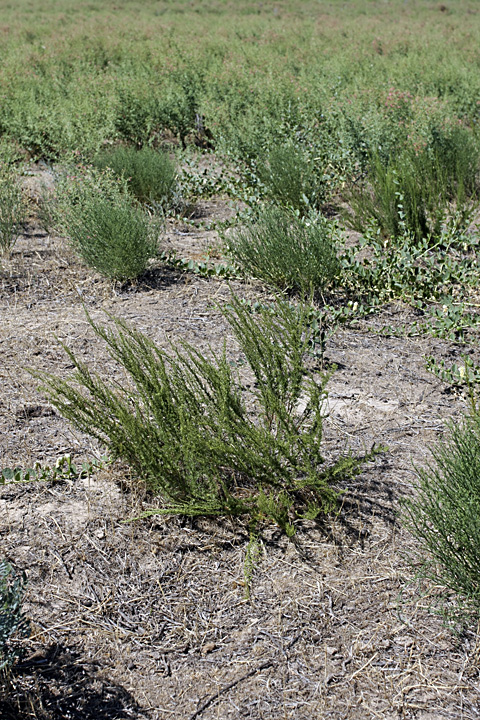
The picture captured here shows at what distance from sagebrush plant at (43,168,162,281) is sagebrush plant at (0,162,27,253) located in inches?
15.8

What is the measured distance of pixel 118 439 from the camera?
2.48 m

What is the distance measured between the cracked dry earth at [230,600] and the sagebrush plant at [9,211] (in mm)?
1970

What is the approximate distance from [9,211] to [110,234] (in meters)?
1.05

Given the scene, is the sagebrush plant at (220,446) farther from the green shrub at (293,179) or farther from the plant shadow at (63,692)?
the green shrub at (293,179)

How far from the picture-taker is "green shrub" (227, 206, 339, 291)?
3928 millimetres

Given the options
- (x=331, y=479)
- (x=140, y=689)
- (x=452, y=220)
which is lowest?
(x=140, y=689)

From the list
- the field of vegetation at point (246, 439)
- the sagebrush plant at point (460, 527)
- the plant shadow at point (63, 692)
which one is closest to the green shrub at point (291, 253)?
the field of vegetation at point (246, 439)

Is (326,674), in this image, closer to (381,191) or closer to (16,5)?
(381,191)

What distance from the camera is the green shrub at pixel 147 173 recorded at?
5516mm

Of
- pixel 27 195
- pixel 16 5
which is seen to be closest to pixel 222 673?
pixel 27 195

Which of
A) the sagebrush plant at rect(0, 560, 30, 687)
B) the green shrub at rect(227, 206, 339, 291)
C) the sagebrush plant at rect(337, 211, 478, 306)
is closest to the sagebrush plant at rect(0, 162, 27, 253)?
the green shrub at rect(227, 206, 339, 291)

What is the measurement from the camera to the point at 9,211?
485 centimetres

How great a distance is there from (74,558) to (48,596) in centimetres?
17

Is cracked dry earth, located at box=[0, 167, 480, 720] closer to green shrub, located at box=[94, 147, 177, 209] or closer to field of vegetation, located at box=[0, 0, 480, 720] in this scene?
field of vegetation, located at box=[0, 0, 480, 720]
